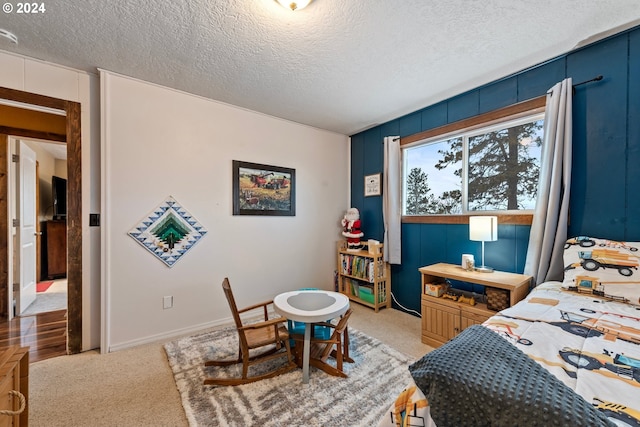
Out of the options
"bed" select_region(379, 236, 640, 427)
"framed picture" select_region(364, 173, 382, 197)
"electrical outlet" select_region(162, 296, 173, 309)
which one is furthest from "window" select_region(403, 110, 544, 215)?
"electrical outlet" select_region(162, 296, 173, 309)

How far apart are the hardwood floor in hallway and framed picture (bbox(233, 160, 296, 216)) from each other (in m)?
1.98

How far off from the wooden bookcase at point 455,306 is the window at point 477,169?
0.70 meters

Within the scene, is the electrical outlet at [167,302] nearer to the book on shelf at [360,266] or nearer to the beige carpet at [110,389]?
the beige carpet at [110,389]

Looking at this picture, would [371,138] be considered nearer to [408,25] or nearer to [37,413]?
[408,25]

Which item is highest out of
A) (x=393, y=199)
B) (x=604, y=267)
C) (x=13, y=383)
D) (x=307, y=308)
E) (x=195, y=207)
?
(x=393, y=199)

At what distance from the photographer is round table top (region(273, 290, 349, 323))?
1.69 meters

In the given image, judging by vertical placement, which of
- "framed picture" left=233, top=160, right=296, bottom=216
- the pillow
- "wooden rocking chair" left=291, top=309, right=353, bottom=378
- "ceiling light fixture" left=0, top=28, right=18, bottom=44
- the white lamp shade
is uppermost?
"ceiling light fixture" left=0, top=28, right=18, bottom=44

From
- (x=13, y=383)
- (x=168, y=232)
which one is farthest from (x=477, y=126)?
(x=13, y=383)

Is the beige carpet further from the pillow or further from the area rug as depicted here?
the area rug

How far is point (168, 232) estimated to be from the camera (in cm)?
247

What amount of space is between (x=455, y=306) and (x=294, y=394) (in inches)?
59.3

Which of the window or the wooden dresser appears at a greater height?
the window

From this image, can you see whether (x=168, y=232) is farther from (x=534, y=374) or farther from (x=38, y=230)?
(x=38, y=230)

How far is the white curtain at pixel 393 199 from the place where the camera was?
313cm
